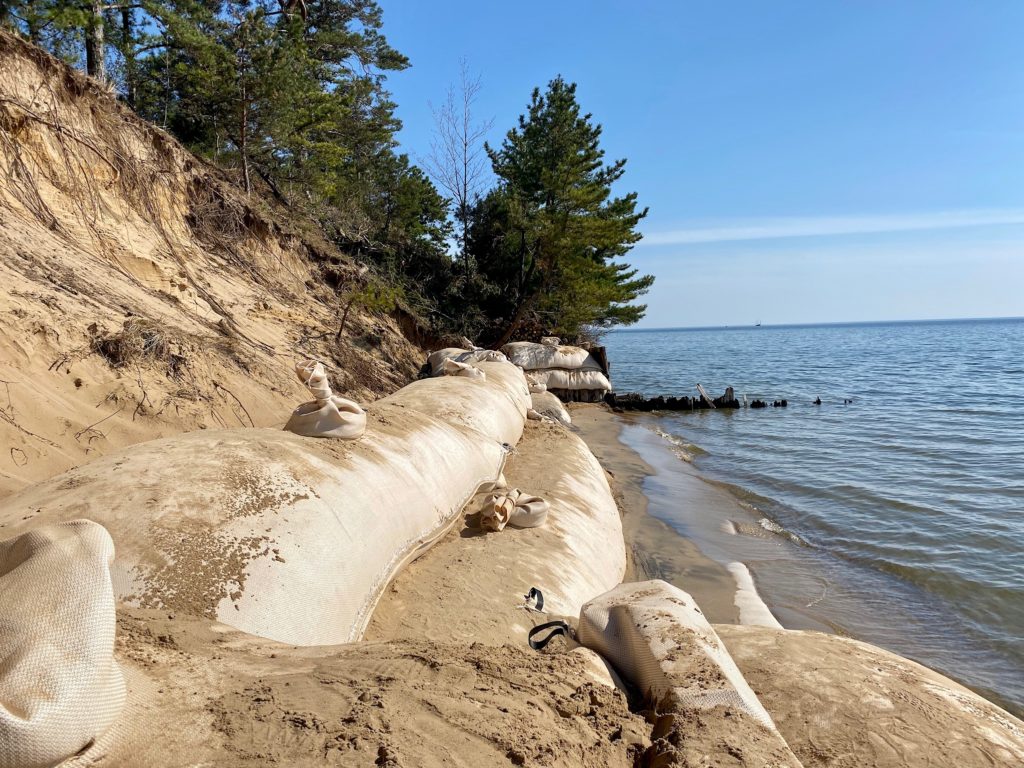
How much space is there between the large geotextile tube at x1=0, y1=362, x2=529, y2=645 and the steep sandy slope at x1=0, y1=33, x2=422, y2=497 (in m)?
1.39

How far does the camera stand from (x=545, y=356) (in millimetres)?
18188

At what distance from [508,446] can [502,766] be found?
176 inches

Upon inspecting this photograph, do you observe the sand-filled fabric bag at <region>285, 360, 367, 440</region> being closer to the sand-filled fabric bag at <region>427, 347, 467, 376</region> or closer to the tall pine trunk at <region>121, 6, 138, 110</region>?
the sand-filled fabric bag at <region>427, 347, 467, 376</region>

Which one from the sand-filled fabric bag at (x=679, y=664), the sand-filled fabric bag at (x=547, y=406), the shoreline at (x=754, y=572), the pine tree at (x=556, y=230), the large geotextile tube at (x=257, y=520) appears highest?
the pine tree at (x=556, y=230)

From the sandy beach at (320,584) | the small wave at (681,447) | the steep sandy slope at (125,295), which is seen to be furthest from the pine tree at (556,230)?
the sandy beach at (320,584)

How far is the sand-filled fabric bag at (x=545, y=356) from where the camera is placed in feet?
58.9

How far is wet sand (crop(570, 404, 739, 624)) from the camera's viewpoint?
5746mm

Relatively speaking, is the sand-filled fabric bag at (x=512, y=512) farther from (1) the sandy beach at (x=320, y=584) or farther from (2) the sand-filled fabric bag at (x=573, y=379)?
(2) the sand-filled fabric bag at (x=573, y=379)

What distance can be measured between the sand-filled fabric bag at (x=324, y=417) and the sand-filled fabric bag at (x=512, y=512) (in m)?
1.08

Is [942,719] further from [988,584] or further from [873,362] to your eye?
[873,362]

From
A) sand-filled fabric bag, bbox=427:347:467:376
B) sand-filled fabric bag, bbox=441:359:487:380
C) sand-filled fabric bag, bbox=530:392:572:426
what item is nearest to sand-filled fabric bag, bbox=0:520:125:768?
sand-filled fabric bag, bbox=441:359:487:380

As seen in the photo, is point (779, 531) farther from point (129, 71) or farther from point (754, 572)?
point (129, 71)

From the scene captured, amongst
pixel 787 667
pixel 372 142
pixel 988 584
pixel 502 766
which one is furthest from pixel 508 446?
pixel 372 142

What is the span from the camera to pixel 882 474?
416 inches
